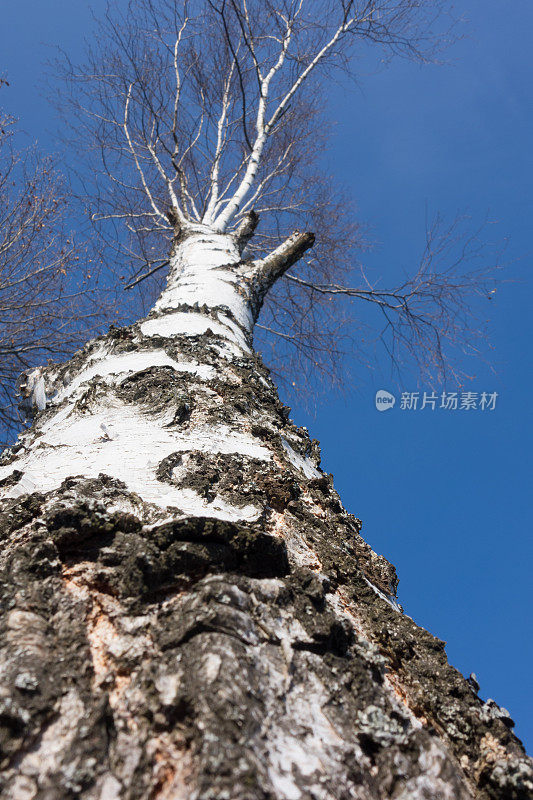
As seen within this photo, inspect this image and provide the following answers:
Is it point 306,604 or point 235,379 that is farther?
point 235,379

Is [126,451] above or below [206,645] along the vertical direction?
above

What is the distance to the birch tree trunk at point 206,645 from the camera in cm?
59

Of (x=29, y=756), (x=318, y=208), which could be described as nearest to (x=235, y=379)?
(x=29, y=756)

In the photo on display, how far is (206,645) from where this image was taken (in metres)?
0.70

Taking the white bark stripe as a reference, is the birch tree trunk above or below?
below

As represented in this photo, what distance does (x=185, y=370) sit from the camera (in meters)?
1.78

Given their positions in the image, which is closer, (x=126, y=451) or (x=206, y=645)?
(x=206, y=645)

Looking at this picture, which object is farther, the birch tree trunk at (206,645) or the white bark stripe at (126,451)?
the white bark stripe at (126,451)

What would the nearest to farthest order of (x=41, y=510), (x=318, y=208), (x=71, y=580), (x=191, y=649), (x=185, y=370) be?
1. (x=191, y=649)
2. (x=71, y=580)
3. (x=41, y=510)
4. (x=185, y=370)
5. (x=318, y=208)

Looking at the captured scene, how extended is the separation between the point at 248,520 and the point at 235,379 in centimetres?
88

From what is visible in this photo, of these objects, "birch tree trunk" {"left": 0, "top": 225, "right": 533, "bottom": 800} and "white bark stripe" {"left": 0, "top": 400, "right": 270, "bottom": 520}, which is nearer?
"birch tree trunk" {"left": 0, "top": 225, "right": 533, "bottom": 800}

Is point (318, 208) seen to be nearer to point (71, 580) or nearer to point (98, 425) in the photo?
point (98, 425)

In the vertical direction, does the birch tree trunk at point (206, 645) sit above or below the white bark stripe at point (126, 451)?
below

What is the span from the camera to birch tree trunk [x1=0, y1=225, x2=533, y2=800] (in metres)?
0.59
